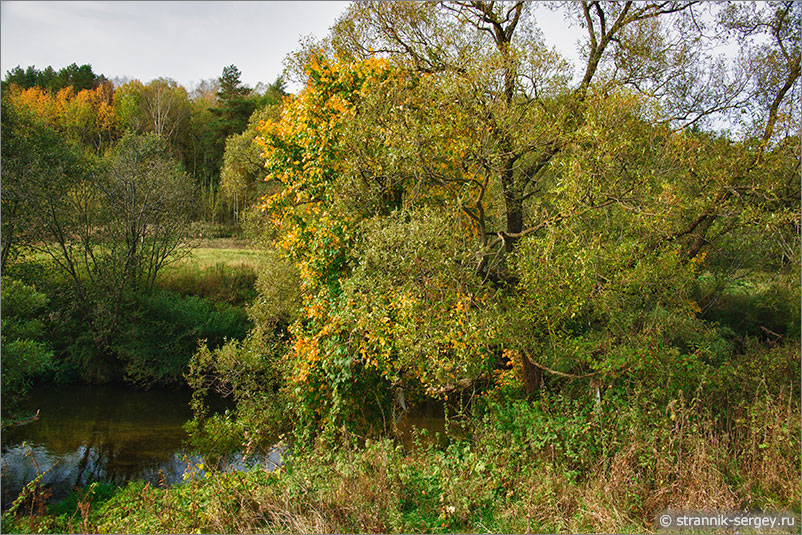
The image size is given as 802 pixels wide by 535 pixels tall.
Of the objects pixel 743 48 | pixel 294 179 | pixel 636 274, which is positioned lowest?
pixel 636 274

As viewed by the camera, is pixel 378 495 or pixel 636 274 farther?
pixel 636 274

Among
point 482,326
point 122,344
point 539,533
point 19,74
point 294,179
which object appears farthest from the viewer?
point 19,74

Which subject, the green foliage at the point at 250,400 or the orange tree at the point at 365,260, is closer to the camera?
the orange tree at the point at 365,260

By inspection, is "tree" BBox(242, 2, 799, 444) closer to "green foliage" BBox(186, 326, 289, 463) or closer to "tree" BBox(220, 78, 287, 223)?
"green foliage" BBox(186, 326, 289, 463)

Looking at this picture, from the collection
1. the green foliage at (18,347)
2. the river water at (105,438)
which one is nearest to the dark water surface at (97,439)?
the river water at (105,438)

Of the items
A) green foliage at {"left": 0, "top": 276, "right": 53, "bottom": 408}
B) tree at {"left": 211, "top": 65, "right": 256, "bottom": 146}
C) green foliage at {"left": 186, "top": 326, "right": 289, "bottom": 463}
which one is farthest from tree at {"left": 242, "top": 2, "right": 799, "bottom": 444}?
tree at {"left": 211, "top": 65, "right": 256, "bottom": 146}

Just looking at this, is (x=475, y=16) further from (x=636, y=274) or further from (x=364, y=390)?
(x=364, y=390)

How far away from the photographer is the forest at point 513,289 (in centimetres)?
568

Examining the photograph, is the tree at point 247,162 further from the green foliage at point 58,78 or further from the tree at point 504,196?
the green foliage at point 58,78

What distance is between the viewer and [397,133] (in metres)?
7.32

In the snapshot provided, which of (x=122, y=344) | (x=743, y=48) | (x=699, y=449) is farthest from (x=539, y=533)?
(x=122, y=344)

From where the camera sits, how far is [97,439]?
43.9 ft

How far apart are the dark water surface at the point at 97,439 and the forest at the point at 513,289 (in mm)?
717

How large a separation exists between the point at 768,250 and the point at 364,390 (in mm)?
7234
